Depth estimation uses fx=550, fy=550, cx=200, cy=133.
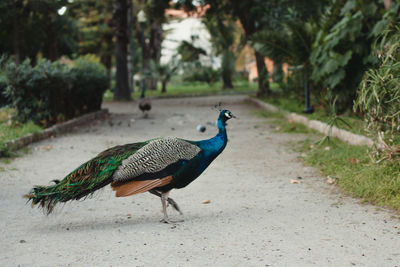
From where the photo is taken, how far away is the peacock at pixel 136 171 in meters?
4.80

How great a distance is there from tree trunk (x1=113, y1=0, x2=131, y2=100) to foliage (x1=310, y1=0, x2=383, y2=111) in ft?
46.8

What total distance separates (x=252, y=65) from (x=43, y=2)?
2023 inches

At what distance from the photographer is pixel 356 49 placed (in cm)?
1156

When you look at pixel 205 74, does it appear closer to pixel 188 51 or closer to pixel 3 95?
pixel 188 51

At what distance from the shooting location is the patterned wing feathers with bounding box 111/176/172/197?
4809 millimetres

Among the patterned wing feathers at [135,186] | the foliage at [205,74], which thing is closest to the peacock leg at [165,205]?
the patterned wing feathers at [135,186]

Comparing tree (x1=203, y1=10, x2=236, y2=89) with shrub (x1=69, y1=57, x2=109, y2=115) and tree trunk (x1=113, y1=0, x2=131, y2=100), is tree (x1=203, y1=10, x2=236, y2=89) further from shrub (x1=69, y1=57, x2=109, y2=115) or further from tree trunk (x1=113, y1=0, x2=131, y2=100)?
shrub (x1=69, y1=57, x2=109, y2=115)

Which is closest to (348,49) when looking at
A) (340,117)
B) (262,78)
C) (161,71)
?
Answer: (340,117)

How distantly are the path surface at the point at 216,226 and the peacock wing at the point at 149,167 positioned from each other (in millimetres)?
417

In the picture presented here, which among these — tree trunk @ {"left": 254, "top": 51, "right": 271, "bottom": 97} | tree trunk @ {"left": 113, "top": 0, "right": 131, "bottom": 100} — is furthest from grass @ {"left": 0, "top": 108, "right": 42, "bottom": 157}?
tree trunk @ {"left": 254, "top": 51, "right": 271, "bottom": 97}

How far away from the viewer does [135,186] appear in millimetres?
4836

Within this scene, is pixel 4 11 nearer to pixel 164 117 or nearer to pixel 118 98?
pixel 118 98

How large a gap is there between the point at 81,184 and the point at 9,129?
7214 millimetres

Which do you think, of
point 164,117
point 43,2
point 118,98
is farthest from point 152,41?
point 164,117
